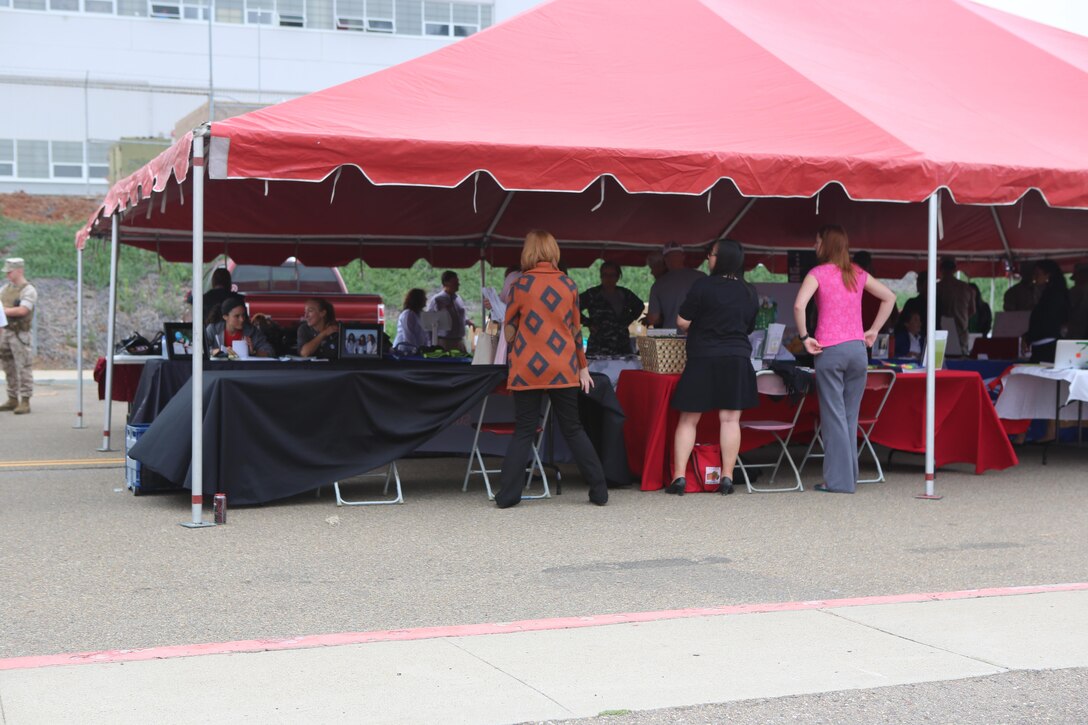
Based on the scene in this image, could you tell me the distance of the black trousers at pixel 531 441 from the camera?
9.08 metres

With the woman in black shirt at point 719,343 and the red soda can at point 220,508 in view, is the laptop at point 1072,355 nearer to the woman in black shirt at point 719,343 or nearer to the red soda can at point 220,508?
the woman in black shirt at point 719,343

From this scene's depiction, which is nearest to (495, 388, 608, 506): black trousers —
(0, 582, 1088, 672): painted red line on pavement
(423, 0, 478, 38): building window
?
(0, 582, 1088, 672): painted red line on pavement

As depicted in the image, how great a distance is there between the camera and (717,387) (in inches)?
376

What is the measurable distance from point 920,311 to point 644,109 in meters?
5.51

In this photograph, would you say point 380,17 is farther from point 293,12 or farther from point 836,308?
point 836,308

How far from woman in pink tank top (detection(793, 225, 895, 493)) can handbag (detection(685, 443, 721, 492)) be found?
871mm

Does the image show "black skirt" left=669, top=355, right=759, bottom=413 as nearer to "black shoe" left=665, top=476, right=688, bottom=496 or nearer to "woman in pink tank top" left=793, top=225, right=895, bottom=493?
"black shoe" left=665, top=476, right=688, bottom=496

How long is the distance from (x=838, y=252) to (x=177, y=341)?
225 inches

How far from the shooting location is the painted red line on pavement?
16.8 feet

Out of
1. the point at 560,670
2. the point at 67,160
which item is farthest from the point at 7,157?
the point at 560,670

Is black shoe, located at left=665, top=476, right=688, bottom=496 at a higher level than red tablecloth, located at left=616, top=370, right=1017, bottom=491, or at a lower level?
lower

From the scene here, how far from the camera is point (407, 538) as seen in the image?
7930mm

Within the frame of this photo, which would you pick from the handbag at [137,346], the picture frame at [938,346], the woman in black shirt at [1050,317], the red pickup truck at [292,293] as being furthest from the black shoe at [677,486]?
the red pickup truck at [292,293]

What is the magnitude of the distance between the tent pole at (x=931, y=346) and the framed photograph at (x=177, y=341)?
6127 mm
